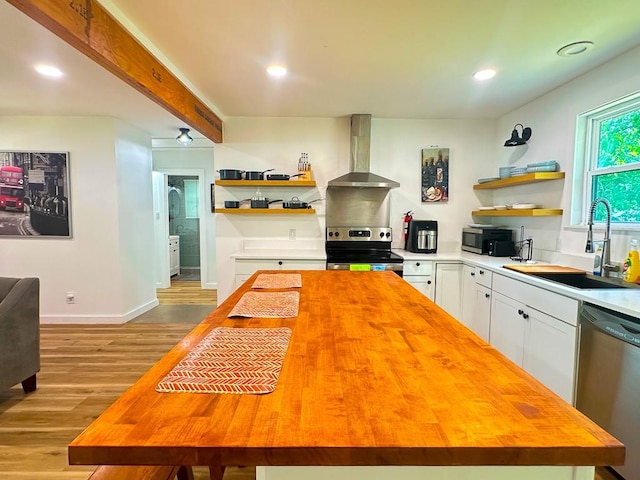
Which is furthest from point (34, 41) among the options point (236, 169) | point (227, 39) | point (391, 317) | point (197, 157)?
point (197, 157)

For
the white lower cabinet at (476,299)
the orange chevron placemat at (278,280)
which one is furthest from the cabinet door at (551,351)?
the orange chevron placemat at (278,280)

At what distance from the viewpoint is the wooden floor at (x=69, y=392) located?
5.75ft

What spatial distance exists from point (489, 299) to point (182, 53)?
3.10 metres

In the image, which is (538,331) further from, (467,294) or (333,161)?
(333,161)

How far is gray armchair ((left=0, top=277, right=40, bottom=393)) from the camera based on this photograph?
222cm

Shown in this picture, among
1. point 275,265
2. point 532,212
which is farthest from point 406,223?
point 275,265

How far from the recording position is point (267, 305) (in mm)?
1516

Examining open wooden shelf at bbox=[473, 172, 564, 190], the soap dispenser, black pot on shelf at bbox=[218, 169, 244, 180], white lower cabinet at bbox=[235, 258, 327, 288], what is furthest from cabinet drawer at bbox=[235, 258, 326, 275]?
the soap dispenser

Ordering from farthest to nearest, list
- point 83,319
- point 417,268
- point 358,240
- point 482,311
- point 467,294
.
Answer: point 358,240, point 83,319, point 417,268, point 467,294, point 482,311

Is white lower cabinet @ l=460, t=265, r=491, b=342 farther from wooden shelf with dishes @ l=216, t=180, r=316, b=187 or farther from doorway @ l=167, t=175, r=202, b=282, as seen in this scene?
doorway @ l=167, t=175, r=202, b=282

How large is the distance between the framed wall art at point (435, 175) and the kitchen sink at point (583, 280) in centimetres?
178

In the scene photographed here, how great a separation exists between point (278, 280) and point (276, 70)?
169 cm

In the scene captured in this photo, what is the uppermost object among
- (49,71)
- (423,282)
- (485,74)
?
(485,74)

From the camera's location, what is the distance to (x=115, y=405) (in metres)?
0.73
